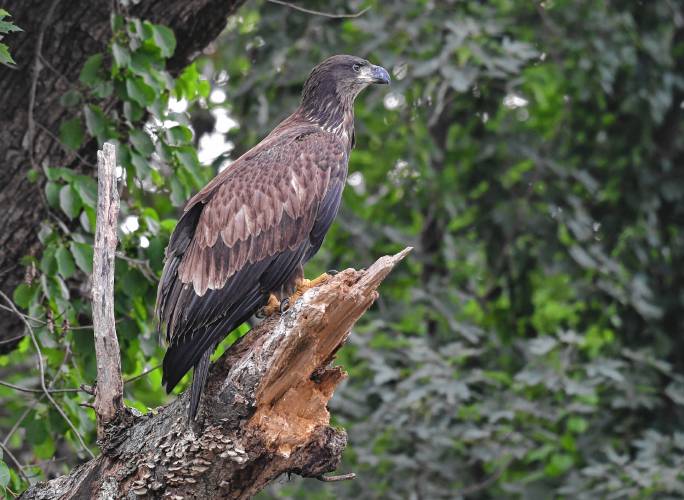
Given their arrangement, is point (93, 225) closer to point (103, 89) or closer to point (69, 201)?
point (69, 201)

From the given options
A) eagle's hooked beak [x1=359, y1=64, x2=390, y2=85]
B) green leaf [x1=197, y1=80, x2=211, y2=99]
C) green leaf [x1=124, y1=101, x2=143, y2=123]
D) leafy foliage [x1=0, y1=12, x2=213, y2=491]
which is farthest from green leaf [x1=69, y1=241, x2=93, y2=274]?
eagle's hooked beak [x1=359, y1=64, x2=390, y2=85]

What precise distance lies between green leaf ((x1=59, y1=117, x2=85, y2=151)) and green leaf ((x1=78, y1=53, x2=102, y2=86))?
0.69 feet

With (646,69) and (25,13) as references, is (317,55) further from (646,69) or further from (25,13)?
(25,13)

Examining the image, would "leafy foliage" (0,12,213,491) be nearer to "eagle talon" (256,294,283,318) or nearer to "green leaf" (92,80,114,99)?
"green leaf" (92,80,114,99)

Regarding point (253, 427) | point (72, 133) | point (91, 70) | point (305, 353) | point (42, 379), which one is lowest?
point (42, 379)

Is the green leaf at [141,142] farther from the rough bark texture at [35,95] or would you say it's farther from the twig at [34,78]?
the twig at [34,78]

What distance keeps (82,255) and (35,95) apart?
0.94m

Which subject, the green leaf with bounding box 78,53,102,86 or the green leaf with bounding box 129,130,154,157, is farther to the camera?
the green leaf with bounding box 129,130,154,157

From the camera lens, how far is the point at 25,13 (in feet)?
17.6

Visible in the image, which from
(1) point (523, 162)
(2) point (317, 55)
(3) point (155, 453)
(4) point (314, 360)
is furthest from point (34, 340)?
(1) point (523, 162)

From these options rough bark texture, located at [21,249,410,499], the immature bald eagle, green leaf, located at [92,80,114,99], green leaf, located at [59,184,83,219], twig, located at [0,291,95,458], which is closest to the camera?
rough bark texture, located at [21,249,410,499]

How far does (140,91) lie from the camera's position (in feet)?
16.8

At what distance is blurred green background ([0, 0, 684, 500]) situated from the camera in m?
7.74

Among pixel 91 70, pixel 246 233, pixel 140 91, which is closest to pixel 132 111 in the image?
pixel 140 91
